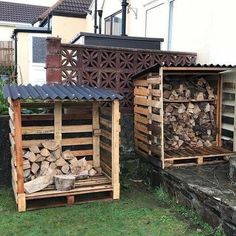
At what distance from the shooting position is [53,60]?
661cm

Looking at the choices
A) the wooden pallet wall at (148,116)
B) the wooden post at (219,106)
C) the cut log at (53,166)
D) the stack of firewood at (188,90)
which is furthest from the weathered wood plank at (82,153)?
the wooden post at (219,106)

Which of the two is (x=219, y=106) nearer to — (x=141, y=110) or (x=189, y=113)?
(x=189, y=113)

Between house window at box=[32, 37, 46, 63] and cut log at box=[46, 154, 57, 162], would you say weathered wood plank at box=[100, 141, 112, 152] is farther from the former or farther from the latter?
house window at box=[32, 37, 46, 63]

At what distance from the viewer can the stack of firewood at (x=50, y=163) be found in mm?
5755

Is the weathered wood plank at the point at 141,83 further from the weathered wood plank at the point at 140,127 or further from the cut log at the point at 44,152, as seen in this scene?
the cut log at the point at 44,152

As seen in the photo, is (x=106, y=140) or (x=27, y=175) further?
(x=106, y=140)

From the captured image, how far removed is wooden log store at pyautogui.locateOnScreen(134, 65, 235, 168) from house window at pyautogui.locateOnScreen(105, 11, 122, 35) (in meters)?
5.66

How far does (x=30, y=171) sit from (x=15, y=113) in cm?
119

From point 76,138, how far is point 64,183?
42.5 inches

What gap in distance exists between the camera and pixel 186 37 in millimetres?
8195

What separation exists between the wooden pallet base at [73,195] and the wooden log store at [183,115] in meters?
1.09

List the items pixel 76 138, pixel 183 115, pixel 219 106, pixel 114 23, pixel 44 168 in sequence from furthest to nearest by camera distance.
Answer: pixel 114 23 < pixel 219 106 < pixel 183 115 < pixel 76 138 < pixel 44 168

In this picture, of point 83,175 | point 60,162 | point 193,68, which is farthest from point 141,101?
point 60,162

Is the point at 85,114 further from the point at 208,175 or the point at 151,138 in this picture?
the point at 208,175
